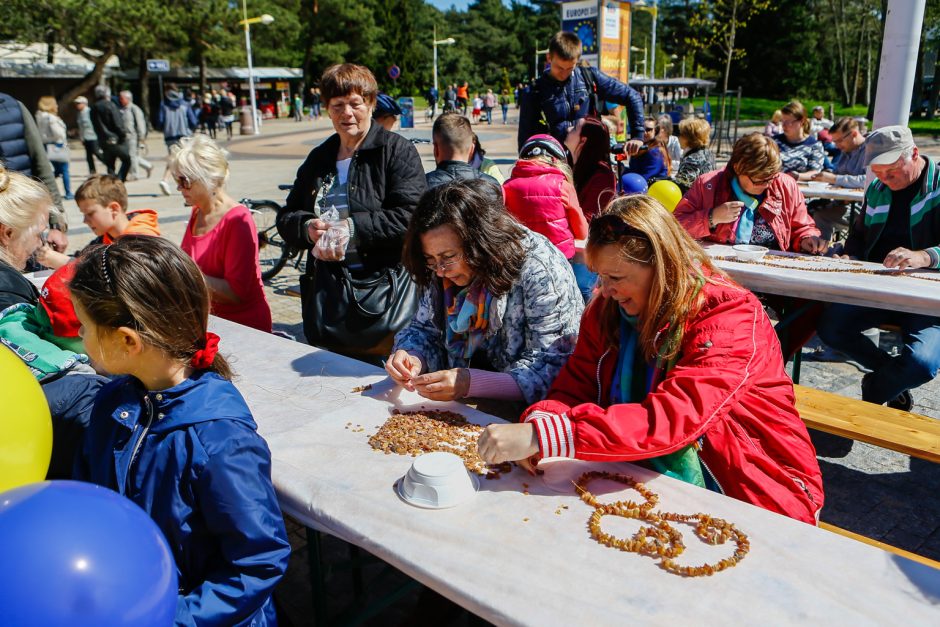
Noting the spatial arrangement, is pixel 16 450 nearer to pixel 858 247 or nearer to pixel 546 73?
pixel 858 247

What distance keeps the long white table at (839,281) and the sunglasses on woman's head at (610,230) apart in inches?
81.5

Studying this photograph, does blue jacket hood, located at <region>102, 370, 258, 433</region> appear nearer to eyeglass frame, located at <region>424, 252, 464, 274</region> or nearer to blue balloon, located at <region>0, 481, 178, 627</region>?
blue balloon, located at <region>0, 481, 178, 627</region>

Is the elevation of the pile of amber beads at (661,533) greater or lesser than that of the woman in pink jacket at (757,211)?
lesser

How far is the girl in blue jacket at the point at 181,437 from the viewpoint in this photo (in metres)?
1.58

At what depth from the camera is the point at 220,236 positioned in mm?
3844

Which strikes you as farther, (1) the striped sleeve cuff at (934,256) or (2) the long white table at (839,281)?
(1) the striped sleeve cuff at (934,256)

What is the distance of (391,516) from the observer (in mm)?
1763

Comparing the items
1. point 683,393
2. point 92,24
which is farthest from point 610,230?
point 92,24

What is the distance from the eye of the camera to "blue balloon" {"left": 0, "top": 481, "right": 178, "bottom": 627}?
120cm

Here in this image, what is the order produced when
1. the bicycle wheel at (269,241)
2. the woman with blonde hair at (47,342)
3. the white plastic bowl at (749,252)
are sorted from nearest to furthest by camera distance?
1. the woman with blonde hair at (47,342)
2. the white plastic bowl at (749,252)
3. the bicycle wheel at (269,241)

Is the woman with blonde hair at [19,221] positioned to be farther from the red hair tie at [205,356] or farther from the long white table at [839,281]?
the long white table at [839,281]

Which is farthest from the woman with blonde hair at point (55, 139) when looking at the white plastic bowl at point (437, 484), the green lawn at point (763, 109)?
the green lawn at point (763, 109)

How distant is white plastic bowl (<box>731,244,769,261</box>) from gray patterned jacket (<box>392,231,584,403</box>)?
1.92 meters

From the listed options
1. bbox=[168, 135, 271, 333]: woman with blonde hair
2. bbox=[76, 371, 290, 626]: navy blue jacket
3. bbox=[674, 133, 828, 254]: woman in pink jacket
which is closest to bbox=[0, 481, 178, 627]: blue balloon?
bbox=[76, 371, 290, 626]: navy blue jacket
